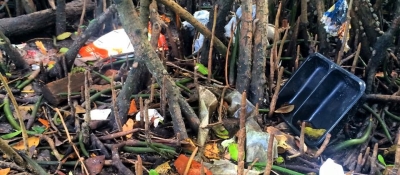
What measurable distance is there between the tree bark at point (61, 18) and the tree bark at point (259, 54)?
4.56 ft

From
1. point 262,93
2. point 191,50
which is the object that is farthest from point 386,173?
point 191,50

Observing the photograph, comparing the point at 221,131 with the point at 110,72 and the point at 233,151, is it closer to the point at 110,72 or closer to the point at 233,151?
the point at 233,151

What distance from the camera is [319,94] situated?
2184mm

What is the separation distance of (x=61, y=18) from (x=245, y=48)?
1.40 metres

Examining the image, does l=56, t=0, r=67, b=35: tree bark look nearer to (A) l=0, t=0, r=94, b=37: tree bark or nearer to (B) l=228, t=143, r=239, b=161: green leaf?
(A) l=0, t=0, r=94, b=37: tree bark

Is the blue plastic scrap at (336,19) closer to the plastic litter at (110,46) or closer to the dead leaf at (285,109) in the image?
the dead leaf at (285,109)

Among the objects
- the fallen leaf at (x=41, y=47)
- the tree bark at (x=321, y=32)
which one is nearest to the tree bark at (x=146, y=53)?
the tree bark at (x=321, y=32)

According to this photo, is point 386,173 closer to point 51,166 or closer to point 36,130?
point 51,166

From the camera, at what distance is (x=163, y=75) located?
1.88 meters

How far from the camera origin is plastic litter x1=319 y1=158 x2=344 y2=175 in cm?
176

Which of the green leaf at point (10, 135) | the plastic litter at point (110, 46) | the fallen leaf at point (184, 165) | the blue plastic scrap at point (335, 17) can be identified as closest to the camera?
the fallen leaf at point (184, 165)

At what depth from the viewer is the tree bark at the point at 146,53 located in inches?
72.9

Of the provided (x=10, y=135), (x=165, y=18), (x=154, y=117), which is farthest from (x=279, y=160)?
(x=165, y=18)

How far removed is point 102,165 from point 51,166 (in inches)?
8.0
